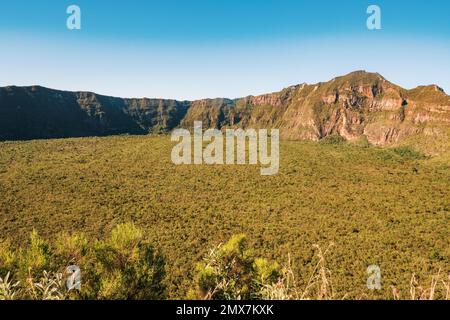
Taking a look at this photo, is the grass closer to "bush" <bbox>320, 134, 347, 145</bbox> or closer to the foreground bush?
the foreground bush

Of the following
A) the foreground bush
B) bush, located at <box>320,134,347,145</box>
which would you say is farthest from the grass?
bush, located at <box>320,134,347,145</box>

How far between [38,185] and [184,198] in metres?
25.7

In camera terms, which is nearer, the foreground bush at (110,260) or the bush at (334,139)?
the foreground bush at (110,260)

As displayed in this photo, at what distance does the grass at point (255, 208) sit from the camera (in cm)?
3434

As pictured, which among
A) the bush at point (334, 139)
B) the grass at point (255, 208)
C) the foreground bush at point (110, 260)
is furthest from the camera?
the bush at point (334, 139)

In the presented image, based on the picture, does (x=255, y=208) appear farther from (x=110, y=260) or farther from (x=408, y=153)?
(x=408, y=153)

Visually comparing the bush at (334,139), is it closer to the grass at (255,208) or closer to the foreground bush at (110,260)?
the grass at (255,208)

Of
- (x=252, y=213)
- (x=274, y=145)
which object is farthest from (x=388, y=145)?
(x=252, y=213)

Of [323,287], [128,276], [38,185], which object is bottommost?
[38,185]

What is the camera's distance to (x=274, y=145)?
9544cm

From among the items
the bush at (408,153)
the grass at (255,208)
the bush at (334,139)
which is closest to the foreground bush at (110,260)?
the grass at (255,208)

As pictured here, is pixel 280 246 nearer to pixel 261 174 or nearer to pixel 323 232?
pixel 323 232

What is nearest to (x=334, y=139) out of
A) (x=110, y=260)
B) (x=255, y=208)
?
(x=255, y=208)
